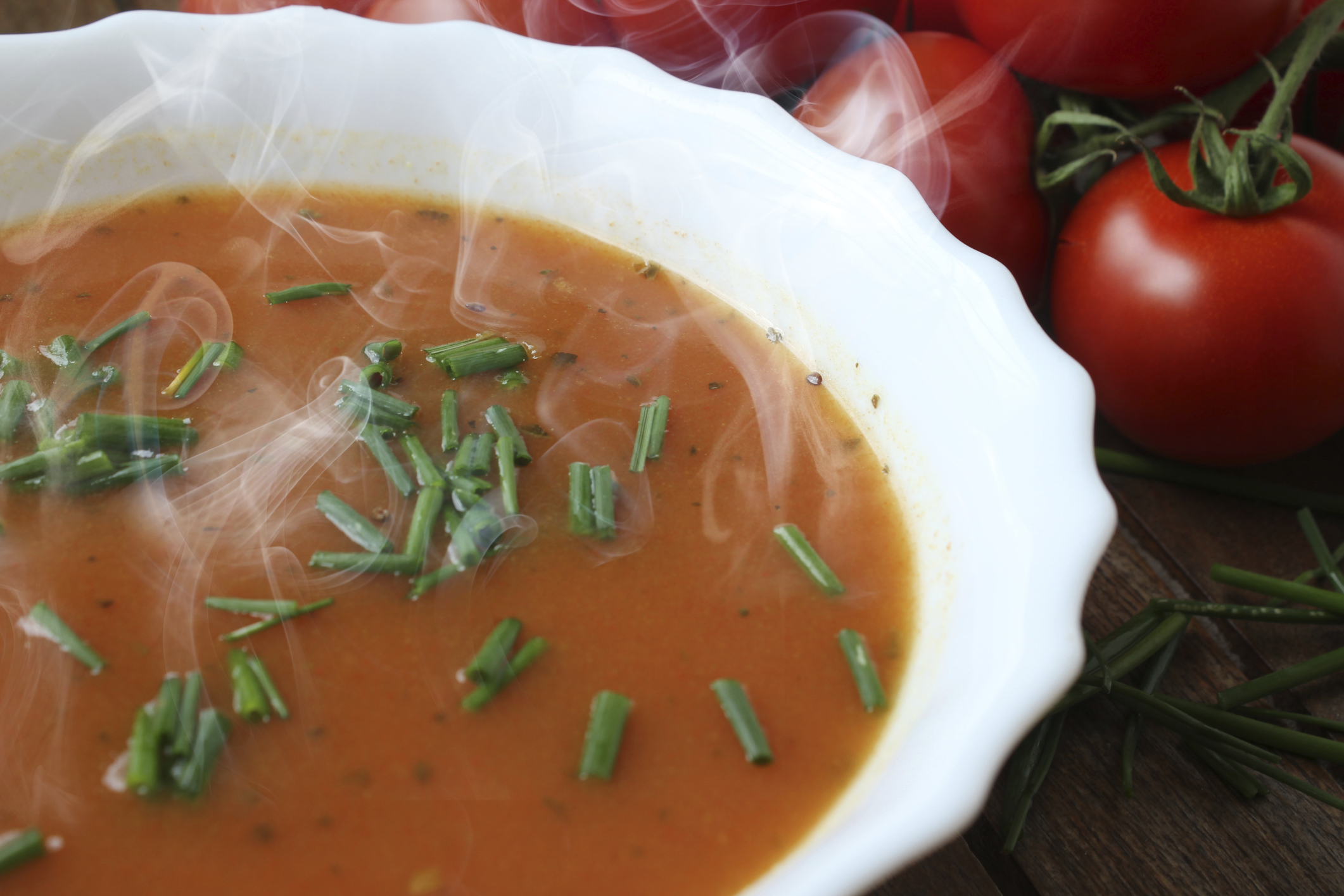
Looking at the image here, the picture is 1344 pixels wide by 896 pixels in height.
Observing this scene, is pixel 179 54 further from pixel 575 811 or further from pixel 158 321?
pixel 575 811

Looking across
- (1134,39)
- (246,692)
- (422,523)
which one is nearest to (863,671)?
(422,523)

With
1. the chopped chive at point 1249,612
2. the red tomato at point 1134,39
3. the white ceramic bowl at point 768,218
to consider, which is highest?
the red tomato at point 1134,39

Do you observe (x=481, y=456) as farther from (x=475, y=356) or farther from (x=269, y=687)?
(x=269, y=687)

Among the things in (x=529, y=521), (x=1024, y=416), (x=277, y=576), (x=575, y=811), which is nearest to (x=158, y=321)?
(x=277, y=576)

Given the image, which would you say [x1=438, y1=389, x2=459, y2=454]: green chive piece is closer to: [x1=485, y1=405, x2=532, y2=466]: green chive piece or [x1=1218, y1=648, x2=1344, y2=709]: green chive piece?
[x1=485, y1=405, x2=532, y2=466]: green chive piece

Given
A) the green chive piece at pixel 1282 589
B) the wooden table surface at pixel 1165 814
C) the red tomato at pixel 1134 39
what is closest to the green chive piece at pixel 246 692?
the wooden table surface at pixel 1165 814

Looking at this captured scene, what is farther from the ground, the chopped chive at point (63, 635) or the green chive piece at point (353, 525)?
the green chive piece at point (353, 525)

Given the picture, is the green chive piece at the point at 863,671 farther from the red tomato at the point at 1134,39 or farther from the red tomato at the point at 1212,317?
the red tomato at the point at 1134,39
